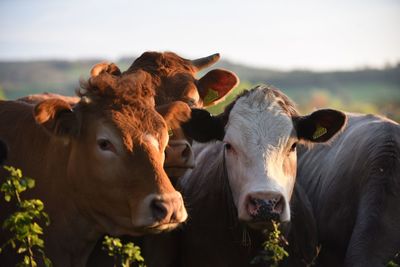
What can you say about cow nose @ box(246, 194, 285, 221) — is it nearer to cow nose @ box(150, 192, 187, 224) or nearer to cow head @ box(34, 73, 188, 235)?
cow head @ box(34, 73, 188, 235)

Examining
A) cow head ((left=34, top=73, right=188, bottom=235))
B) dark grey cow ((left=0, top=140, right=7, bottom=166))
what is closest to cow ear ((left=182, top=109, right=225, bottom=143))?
cow head ((left=34, top=73, right=188, bottom=235))

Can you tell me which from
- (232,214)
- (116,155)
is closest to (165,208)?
(116,155)

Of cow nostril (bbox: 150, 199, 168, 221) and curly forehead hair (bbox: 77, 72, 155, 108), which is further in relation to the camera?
curly forehead hair (bbox: 77, 72, 155, 108)

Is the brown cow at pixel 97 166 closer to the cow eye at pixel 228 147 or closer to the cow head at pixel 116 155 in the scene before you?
the cow head at pixel 116 155

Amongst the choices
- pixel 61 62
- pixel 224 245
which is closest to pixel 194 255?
pixel 224 245

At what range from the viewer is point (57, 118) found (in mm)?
6508

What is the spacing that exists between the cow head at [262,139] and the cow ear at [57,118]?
1480 mm

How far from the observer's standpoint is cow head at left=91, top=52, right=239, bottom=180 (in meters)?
7.39

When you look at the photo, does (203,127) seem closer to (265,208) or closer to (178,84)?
(178,84)

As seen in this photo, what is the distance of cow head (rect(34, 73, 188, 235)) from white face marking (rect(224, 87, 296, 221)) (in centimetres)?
95

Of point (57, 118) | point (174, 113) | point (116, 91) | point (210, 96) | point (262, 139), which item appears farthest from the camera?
point (210, 96)

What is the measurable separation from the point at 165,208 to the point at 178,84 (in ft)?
7.96

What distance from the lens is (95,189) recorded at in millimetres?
6496

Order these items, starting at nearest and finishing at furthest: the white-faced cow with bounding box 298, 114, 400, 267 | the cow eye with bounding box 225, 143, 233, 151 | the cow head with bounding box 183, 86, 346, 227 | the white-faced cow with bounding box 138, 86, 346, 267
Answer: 1. the cow head with bounding box 183, 86, 346, 227
2. the white-faced cow with bounding box 138, 86, 346, 267
3. the white-faced cow with bounding box 298, 114, 400, 267
4. the cow eye with bounding box 225, 143, 233, 151
